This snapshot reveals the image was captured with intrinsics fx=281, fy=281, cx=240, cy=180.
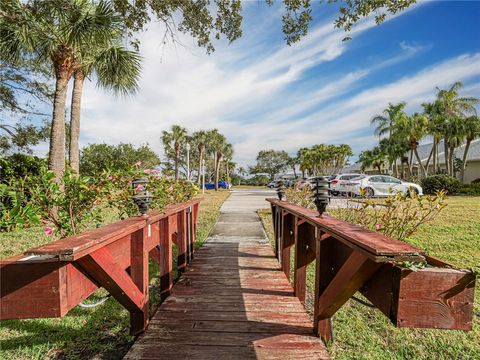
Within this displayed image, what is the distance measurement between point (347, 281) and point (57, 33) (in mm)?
6482

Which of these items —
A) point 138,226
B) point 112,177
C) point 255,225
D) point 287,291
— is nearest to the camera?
point 138,226

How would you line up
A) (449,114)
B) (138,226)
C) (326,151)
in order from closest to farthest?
1. (138,226)
2. (449,114)
3. (326,151)

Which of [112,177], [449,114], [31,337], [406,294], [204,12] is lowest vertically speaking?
[31,337]

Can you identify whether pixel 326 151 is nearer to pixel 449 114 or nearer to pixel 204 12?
pixel 449 114

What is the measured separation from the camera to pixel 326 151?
4588 cm

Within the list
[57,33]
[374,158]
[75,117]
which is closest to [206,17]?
[57,33]

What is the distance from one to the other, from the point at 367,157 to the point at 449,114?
40.3 feet

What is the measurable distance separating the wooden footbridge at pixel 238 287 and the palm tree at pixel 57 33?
12.3 ft

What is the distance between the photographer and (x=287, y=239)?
4105 mm

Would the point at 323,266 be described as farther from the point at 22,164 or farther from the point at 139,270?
the point at 22,164

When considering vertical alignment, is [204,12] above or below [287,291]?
above

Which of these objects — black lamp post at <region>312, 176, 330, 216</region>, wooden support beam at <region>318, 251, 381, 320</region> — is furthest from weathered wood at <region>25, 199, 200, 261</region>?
black lamp post at <region>312, 176, 330, 216</region>

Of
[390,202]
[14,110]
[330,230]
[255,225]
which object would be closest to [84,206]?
[330,230]

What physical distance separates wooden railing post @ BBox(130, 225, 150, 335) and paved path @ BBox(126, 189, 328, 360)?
110 mm
